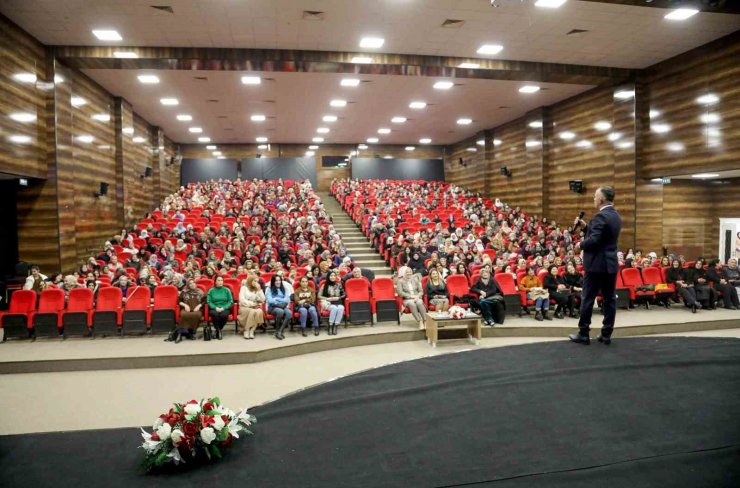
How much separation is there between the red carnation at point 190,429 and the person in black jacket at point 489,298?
6.01 m

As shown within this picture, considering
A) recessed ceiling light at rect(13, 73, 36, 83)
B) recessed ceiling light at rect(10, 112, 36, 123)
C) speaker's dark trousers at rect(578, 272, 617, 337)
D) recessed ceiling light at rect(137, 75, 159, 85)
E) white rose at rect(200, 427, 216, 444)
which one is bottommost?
white rose at rect(200, 427, 216, 444)

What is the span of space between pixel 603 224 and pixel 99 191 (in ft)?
38.1

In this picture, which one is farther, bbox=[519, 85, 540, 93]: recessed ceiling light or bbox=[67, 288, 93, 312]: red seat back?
bbox=[519, 85, 540, 93]: recessed ceiling light

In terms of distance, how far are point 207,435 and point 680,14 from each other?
31.6 feet

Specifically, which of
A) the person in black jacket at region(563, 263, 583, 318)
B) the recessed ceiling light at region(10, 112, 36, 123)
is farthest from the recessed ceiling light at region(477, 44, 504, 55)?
the recessed ceiling light at region(10, 112, 36, 123)

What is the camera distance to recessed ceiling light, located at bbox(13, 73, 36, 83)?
8186 mm

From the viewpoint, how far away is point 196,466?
6.75ft

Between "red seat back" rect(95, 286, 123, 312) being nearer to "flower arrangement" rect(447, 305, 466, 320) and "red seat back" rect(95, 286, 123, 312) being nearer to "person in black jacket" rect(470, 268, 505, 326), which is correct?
"flower arrangement" rect(447, 305, 466, 320)

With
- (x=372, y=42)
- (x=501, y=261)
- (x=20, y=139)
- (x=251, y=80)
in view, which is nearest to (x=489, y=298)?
(x=501, y=261)

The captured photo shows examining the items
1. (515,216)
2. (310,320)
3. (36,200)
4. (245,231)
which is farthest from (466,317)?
(515,216)

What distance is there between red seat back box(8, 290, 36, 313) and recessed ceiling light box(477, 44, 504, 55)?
9.17m

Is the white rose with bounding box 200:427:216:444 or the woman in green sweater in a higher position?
the white rose with bounding box 200:427:216:444

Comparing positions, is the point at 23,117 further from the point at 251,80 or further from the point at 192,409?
the point at 192,409

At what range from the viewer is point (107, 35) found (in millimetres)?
8648
